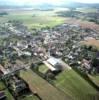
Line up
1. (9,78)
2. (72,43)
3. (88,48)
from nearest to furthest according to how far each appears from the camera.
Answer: (9,78) → (88,48) → (72,43)

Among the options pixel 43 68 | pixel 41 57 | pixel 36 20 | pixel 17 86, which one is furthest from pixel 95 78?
pixel 36 20

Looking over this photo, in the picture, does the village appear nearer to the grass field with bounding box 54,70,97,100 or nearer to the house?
the house

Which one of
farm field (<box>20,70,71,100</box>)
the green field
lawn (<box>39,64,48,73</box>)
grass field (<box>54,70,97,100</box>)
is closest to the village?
lawn (<box>39,64,48,73</box>)

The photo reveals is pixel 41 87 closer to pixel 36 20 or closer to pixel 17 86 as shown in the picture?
pixel 17 86

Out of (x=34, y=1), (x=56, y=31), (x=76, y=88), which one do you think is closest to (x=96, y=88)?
(x=76, y=88)

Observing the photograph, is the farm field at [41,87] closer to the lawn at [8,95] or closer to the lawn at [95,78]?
the lawn at [8,95]

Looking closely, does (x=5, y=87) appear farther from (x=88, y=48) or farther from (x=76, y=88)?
(x=88, y=48)
